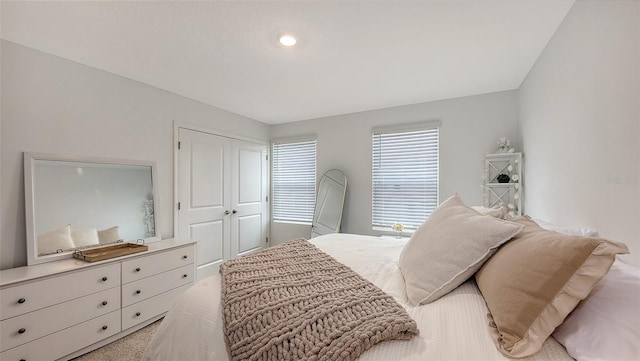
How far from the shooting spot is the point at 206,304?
116cm

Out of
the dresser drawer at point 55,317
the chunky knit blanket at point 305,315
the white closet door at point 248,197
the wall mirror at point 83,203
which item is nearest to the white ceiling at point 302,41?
the wall mirror at point 83,203

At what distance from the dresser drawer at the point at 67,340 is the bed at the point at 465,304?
121 cm

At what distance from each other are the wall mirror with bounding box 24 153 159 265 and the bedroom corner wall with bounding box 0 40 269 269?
78mm

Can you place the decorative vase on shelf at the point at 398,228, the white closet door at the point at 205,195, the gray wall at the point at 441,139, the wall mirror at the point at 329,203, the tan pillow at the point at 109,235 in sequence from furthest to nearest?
the wall mirror at the point at 329,203 → the decorative vase on shelf at the point at 398,228 → the white closet door at the point at 205,195 → the gray wall at the point at 441,139 → the tan pillow at the point at 109,235

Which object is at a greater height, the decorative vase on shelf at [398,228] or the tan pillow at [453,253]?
the tan pillow at [453,253]

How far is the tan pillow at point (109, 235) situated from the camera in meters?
2.34

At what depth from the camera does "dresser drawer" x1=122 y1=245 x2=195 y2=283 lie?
2225 mm

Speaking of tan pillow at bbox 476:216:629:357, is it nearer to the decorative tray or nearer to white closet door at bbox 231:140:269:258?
the decorative tray

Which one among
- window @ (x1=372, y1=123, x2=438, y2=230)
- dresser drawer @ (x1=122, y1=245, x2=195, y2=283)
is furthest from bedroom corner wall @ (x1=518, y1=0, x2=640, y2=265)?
dresser drawer @ (x1=122, y1=245, x2=195, y2=283)

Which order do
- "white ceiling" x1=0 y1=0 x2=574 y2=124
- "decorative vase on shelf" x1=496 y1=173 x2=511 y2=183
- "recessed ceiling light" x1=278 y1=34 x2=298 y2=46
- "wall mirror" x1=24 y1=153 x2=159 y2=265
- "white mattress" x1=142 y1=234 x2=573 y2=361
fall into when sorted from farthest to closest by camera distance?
1. "decorative vase on shelf" x1=496 y1=173 x2=511 y2=183
2. "wall mirror" x1=24 y1=153 x2=159 y2=265
3. "recessed ceiling light" x1=278 y1=34 x2=298 y2=46
4. "white ceiling" x1=0 y1=0 x2=574 y2=124
5. "white mattress" x1=142 y1=234 x2=573 y2=361

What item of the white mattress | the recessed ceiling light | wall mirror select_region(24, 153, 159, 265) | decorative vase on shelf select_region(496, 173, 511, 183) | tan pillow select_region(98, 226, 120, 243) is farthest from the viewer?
decorative vase on shelf select_region(496, 173, 511, 183)

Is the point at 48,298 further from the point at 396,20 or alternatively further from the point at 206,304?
the point at 396,20

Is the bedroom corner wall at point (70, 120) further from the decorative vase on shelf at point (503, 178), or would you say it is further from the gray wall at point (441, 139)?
the decorative vase on shelf at point (503, 178)

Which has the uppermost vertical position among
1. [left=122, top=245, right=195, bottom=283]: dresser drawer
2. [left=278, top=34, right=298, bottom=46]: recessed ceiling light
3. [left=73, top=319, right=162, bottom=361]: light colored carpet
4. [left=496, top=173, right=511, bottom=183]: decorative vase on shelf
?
[left=278, top=34, right=298, bottom=46]: recessed ceiling light
